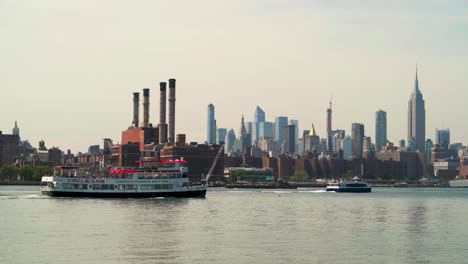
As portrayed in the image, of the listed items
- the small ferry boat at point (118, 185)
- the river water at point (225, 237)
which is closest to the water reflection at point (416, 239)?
the river water at point (225, 237)

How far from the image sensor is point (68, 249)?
70625 millimetres

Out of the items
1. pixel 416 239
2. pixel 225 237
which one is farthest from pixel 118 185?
pixel 416 239

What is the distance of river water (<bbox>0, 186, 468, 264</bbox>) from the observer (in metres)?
66.6

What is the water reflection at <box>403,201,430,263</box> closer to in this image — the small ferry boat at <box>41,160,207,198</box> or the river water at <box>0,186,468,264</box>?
the river water at <box>0,186,468,264</box>

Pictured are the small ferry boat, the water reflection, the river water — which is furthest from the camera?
the small ferry boat

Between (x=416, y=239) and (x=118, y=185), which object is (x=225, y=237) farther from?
(x=118, y=185)

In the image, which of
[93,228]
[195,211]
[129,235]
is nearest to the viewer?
[129,235]

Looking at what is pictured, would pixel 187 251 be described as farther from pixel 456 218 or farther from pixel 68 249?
pixel 456 218

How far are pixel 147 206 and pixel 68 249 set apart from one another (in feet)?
201

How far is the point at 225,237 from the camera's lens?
266ft

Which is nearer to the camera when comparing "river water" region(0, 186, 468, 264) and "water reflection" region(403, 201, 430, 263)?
"river water" region(0, 186, 468, 264)

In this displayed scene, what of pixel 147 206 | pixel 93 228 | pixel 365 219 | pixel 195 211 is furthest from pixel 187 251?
pixel 147 206

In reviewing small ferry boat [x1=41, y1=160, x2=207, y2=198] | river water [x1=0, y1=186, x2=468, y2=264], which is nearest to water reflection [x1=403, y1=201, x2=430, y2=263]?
river water [x1=0, y1=186, x2=468, y2=264]

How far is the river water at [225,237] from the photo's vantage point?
66.6 meters
